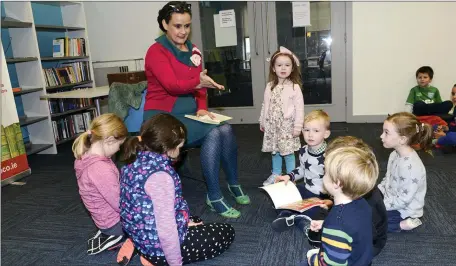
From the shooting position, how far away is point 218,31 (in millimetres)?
4867

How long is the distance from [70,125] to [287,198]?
10.9ft

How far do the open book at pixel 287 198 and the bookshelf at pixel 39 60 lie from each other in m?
2.89

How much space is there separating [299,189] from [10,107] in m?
2.59

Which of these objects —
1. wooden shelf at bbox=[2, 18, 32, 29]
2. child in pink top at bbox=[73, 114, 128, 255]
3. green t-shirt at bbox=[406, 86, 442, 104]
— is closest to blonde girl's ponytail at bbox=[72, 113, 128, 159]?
child in pink top at bbox=[73, 114, 128, 255]

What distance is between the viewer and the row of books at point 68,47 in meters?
4.36

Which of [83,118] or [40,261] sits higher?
[83,118]

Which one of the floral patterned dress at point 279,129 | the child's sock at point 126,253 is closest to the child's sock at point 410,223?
the floral patterned dress at point 279,129

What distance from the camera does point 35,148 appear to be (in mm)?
3951

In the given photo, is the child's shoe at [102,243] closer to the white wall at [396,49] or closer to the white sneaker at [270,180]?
the white sneaker at [270,180]

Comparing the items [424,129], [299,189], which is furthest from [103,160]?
[424,129]

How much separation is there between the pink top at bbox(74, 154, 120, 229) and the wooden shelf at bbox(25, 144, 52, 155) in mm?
2335

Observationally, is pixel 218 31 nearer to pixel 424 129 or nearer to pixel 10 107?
pixel 10 107

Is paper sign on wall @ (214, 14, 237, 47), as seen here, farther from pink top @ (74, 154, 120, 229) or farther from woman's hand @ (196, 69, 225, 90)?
pink top @ (74, 154, 120, 229)

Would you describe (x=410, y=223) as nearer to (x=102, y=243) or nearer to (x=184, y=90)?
(x=184, y=90)
